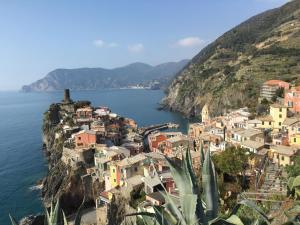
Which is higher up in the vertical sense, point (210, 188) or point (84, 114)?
point (210, 188)

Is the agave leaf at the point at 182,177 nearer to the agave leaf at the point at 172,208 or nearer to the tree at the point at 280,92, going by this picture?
the agave leaf at the point at 172,208

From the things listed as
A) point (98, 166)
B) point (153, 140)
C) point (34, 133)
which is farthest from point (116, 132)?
point (34, 133)

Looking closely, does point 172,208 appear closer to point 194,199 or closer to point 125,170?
point 194,199

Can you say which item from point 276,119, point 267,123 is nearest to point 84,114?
point 267,123

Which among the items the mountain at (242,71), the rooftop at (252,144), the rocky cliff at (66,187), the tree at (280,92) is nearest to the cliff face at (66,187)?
the rocky cliff at (66,187)

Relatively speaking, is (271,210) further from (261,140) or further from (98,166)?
(98,166)

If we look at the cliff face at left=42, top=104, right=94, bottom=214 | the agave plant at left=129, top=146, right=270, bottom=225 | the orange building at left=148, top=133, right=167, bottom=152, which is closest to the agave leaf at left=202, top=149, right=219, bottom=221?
the agave plant at left=129, top=146, right=270, bottom=225

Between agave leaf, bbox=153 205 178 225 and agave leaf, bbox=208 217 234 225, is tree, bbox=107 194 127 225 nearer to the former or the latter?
agave leaf, bbox=153 205 178 225
